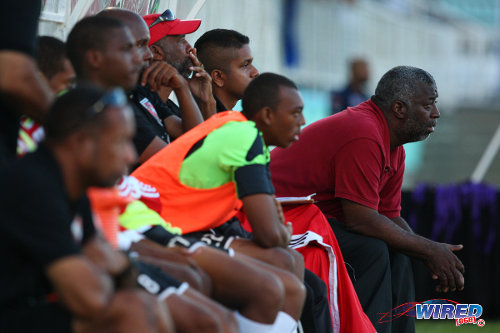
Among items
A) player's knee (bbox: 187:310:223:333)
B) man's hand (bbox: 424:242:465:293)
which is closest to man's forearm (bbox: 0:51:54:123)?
player's knee (bbox: 187:310:223:333)

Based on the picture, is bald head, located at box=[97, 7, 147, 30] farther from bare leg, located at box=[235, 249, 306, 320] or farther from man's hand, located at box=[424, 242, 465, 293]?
man's hand, located at box=[424, 242, 465, 293]

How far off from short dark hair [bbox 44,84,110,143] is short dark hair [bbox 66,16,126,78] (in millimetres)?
813

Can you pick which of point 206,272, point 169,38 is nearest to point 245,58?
point 169,38

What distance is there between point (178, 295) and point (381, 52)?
1915cm

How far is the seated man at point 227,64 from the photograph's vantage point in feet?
15.3

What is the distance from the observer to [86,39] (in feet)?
10.0

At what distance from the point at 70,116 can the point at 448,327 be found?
4867 millimetres

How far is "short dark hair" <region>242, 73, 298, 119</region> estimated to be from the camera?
11.8 ft

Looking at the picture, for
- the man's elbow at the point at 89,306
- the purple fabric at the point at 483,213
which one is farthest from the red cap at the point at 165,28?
the purple fabric at the point at 483,213

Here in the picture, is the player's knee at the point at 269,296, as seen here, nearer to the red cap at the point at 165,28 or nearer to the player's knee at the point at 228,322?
the player's knee at the point at 228,322

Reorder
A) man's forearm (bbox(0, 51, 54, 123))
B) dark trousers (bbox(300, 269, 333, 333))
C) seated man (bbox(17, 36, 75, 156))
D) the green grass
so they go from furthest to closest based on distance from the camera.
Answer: the green grass → dark trousers (bbox(300, 269, 333, 333)) → seated man (bbox(17, 36, 75, 156)) → man's forearm (bbox(0, 51, 54, 123))

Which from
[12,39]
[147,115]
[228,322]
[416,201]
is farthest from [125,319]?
[416,201]

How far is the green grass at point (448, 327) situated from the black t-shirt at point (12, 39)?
4321 millimetres

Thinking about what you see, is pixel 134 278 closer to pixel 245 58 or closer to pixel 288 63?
pixel 245 58
